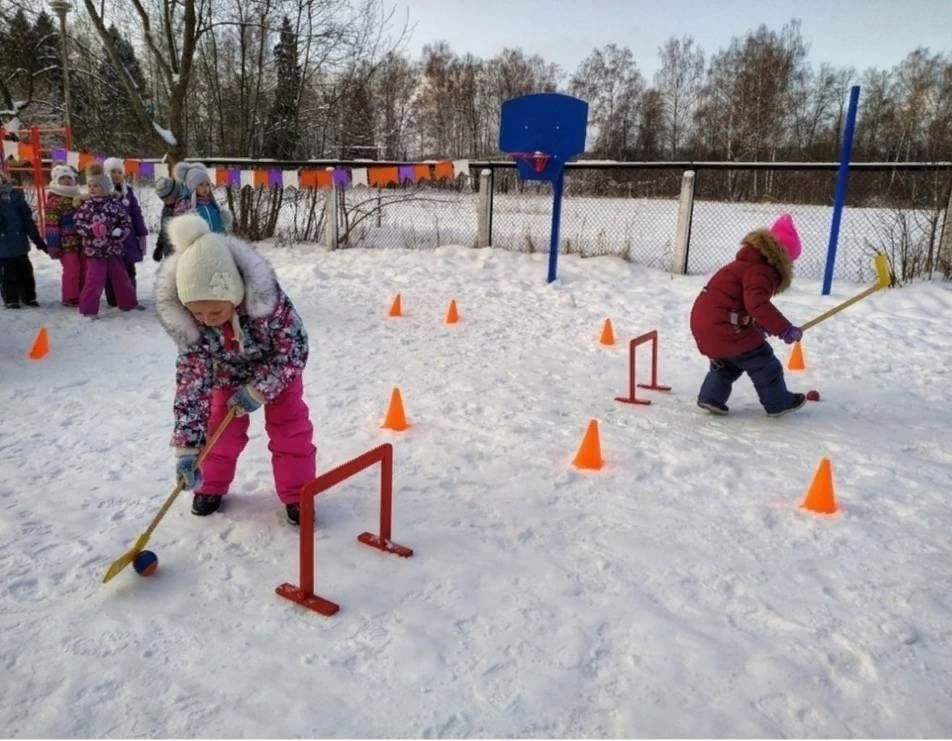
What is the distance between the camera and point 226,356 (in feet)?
9.80

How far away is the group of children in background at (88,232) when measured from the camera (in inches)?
276

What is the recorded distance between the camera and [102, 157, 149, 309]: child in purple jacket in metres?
7.35

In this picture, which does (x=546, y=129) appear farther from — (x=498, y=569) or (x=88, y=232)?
(x=498, y=569)

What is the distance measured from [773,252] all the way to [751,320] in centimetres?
49

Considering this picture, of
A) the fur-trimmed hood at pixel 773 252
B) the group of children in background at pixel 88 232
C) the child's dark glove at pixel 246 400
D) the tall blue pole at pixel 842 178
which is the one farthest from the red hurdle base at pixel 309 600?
the tall blue pole at pixel 842 178

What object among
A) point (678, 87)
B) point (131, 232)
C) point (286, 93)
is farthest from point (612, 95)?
point (131, 232)

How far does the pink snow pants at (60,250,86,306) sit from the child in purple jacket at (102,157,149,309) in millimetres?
322

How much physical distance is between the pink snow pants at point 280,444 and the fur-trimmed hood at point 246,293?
431mm

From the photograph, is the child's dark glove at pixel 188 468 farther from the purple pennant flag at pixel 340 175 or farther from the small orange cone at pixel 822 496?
the purple pennant flag at pixel 340 175

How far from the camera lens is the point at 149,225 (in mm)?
15031

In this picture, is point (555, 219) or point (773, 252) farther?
point (555, 219)

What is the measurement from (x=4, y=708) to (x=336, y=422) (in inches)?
110

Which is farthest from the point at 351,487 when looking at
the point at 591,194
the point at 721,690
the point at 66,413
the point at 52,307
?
the point at 591,194

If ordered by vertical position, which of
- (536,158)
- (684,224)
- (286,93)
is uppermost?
(286,93)
